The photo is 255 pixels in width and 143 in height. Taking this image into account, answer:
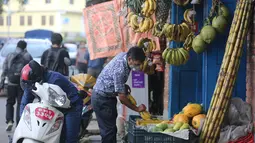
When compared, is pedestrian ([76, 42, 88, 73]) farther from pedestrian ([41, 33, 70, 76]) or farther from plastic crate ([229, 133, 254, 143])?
plastic crate ([229, 133, 254, 143])

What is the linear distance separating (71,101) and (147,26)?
310cm

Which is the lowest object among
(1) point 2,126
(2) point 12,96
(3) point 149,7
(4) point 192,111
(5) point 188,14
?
(1) point 2,126

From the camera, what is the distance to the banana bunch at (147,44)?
384 inches

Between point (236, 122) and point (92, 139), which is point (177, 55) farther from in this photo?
point (92, 139)

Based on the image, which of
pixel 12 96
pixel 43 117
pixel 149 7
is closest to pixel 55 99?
pixel 43 117

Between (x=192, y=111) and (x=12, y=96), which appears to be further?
(x=12, y=96)

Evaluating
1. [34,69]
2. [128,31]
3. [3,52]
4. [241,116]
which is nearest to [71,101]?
[34,69]

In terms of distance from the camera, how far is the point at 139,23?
9.73 metres

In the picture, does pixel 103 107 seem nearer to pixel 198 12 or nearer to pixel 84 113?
pixel 84 113

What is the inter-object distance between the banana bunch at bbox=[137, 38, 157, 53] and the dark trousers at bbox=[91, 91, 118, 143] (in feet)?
7.75

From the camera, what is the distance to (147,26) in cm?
950

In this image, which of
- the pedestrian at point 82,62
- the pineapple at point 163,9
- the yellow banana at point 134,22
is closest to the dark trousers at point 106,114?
the pineapple at point 163,9

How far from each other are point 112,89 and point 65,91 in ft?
2.72

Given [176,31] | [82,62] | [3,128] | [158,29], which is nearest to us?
[176,31]
